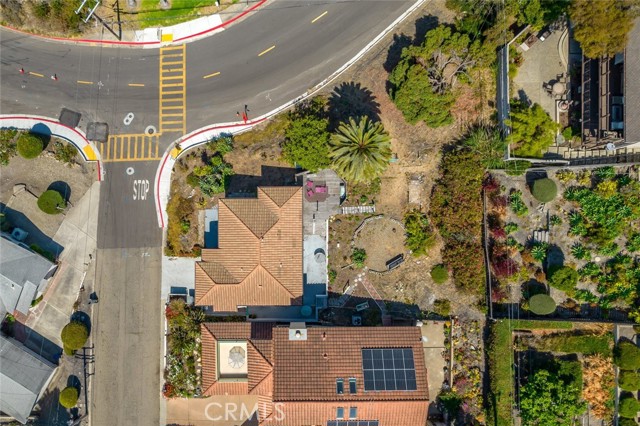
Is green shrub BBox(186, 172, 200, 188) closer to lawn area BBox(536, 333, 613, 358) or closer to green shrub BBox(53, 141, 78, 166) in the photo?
green shrub BBox(53, 141, 78, 166)

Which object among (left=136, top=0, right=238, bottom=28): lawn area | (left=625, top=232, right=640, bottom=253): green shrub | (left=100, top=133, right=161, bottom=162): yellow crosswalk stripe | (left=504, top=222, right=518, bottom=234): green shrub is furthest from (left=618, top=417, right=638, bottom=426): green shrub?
(left=136, top=0, right=238, bottom=28): lawn area

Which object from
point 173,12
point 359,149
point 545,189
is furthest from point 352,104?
point 173,12

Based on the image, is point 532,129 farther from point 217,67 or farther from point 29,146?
point 29,146

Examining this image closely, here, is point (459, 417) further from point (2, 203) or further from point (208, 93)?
point (2, 203)

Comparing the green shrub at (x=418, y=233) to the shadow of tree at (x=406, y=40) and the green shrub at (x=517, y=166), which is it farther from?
the shadow of tree at (x=406, y=40)

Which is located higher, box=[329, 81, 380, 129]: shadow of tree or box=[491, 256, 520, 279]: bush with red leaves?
box=[329, 81, 380, 129]: shadow of tree

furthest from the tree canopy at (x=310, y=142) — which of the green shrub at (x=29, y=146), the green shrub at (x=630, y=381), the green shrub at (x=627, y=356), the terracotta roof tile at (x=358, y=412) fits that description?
the green shrub at (x=630, y=381)
